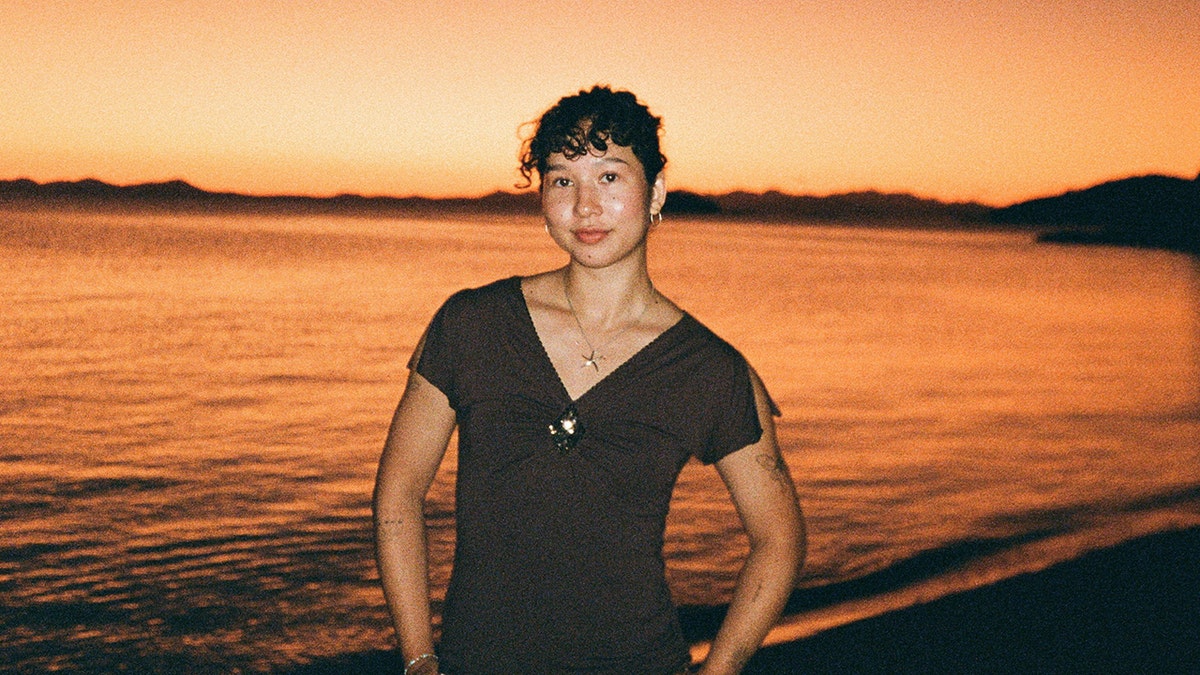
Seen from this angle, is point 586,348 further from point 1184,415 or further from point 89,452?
point 1184,415

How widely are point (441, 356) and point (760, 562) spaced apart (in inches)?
33.9

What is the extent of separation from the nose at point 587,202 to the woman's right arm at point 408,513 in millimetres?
515

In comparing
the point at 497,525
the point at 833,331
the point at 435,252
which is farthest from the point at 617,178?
the point at 435,252

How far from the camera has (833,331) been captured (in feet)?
84.9

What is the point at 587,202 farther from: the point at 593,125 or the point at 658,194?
the point at 658,194

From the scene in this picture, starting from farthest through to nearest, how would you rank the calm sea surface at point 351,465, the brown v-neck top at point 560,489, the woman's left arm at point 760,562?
the calm sea surface at point 351,465, the woman's left arm at point 760,562, the brown v-neck top at point 560,489

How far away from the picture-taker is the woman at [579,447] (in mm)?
2318

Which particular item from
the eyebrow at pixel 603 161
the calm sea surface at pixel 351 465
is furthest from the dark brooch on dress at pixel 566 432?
the calm sea surface at pixel 351 465

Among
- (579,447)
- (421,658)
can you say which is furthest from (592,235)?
(421,658)

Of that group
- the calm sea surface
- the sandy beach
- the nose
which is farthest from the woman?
the calm sea surface

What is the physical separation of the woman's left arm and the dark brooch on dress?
1.24 ft

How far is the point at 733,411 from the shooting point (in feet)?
7.95

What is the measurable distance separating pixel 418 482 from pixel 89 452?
34.3 feet

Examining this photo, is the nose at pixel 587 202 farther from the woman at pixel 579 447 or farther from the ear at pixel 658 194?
the ear at pixel 658 194
